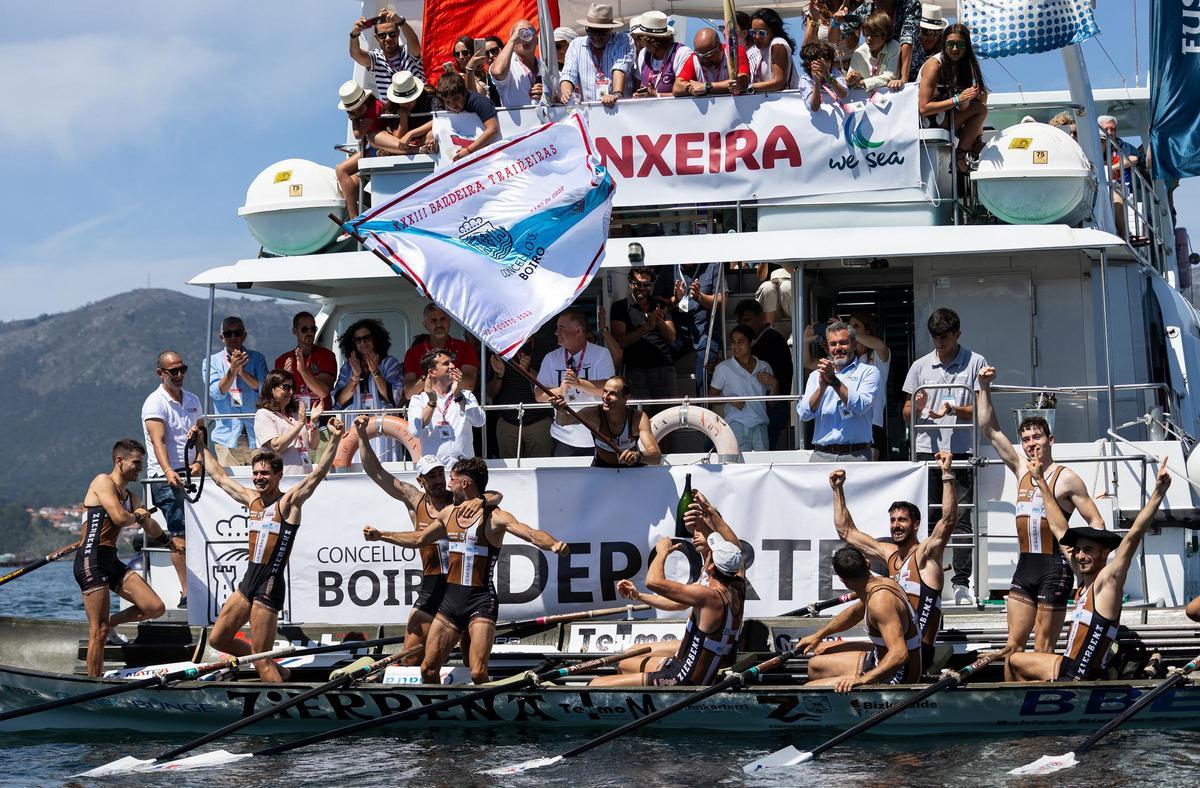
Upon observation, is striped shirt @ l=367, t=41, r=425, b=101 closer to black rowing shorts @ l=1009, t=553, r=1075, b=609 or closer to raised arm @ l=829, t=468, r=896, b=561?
raised arm @ l=829, t=468, r=896, b=561

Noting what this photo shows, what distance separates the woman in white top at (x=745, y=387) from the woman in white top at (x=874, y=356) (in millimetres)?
827

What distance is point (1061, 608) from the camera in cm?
1226

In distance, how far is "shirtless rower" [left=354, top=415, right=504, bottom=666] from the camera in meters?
13.0

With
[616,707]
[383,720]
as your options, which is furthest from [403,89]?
[616,707]

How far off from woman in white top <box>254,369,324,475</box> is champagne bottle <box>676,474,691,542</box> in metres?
3.33

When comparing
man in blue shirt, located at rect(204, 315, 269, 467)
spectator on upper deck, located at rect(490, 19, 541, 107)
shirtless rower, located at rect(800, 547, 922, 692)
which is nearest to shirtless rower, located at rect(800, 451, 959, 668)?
shirtless rower, located at rect(800, 547, 922, 692)

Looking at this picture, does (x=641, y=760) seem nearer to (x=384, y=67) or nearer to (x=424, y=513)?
(x=424, y=513)

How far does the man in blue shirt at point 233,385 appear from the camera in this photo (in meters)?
16.1

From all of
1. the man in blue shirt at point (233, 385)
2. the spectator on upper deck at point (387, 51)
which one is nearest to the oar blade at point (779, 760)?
the man in blue shirt at point (233, 385)

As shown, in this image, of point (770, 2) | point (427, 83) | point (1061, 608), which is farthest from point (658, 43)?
point (1061, 608)

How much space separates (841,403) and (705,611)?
2470 mm

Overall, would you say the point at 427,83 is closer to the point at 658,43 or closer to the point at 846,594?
the point at 658,43

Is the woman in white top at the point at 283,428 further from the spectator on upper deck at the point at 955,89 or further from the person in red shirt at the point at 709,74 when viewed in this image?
the spectator on upper deck at the point at 955,89

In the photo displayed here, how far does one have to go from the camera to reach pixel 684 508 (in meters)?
13.7
